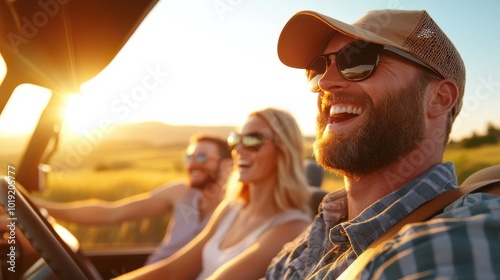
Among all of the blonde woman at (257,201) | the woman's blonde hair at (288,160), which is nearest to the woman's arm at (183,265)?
the blonde woman at (257,201)

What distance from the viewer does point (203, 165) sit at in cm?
441

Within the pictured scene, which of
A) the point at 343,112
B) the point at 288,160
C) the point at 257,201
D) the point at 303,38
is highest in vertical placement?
the point at 303,38

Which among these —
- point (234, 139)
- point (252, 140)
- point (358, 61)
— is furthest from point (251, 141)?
point (358, 61)

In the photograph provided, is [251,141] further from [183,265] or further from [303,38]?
[303,38]

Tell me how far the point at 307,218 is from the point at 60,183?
8.12 meters

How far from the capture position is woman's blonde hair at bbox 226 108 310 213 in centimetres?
302

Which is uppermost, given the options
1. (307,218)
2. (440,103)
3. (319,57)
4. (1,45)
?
(1,45)

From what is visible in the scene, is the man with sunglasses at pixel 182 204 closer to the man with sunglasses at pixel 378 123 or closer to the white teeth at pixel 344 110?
the man with sunglasses at pixel 378 123

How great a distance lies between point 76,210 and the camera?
4.66 m

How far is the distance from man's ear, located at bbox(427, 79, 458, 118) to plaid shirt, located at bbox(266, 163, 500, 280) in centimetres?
20

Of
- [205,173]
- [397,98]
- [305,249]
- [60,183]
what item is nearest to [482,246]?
[397,98]

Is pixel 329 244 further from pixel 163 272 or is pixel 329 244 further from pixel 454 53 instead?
pixel 163 272

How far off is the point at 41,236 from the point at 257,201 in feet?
5.45

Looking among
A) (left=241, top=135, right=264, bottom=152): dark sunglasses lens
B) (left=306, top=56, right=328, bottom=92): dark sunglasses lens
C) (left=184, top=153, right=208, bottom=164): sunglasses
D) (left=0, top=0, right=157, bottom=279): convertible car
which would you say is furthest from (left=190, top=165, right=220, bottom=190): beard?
(left=306, top=56, right=328, bottom=92): dark sunglasses lens
